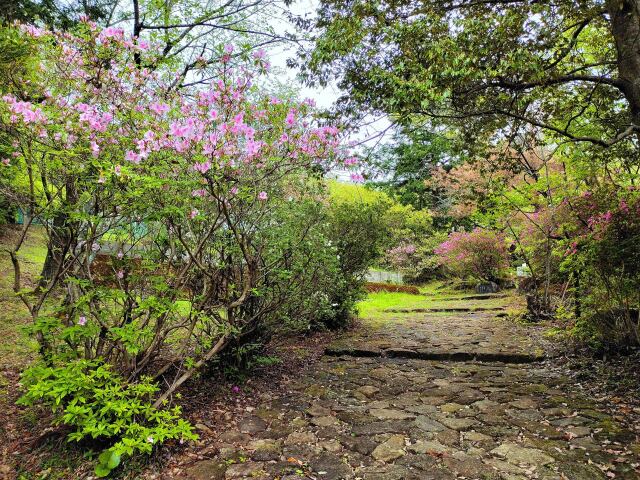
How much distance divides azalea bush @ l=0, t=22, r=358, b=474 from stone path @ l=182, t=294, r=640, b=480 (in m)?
0.81

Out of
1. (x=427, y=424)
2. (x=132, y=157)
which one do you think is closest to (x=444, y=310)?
(x=427, y=424)

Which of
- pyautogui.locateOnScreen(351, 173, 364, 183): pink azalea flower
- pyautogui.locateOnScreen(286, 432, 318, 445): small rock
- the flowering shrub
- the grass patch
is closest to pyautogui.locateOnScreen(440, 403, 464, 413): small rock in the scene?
pyautogui.locateOnScreen(286, 432, 318, 445): small rock

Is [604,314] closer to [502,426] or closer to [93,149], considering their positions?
[502,426]

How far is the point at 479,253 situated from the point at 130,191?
13.1 m

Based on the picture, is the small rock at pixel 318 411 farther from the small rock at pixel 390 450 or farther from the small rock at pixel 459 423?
the small rock at pixel 459 423

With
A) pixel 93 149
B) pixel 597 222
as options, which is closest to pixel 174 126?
pixel 93 149

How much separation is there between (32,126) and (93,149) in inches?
18.6

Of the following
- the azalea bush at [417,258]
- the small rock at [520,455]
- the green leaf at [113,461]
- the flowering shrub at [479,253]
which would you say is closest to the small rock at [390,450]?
the small rock at [520,455]

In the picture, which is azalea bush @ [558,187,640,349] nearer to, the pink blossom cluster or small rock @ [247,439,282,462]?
the pink blossom cluster

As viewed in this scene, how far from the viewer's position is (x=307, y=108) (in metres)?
3.56

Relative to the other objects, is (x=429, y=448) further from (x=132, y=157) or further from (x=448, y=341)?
(x=448, y=341)

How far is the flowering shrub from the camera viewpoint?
13.4 metres

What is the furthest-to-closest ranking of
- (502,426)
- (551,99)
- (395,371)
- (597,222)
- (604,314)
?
1. (551,99)
2. (395,371)
3. (604,314)
4. (597,222)
5. (502,426)

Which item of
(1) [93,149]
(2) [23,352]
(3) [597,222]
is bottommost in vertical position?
(2) [23,352]
